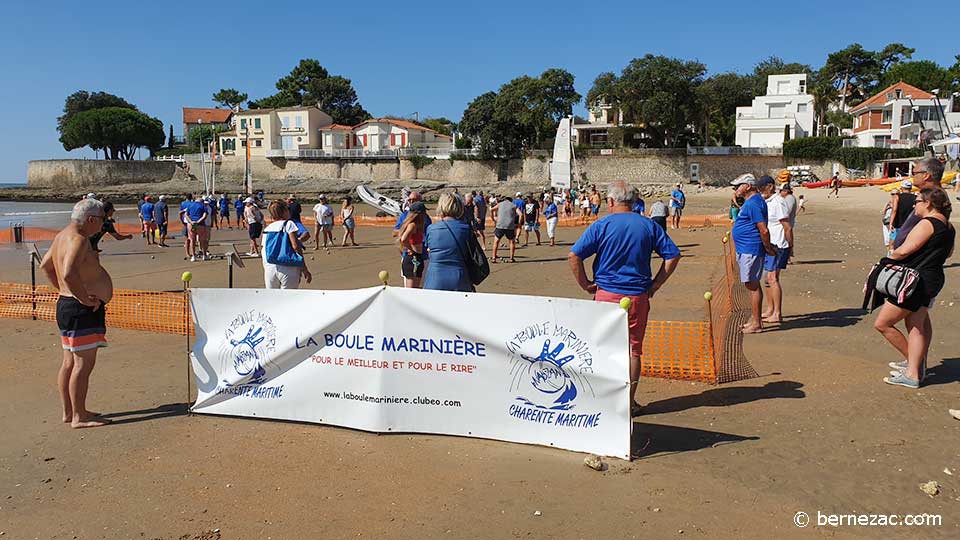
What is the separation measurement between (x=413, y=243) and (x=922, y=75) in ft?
294

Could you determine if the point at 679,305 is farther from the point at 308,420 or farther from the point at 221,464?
the point at 221,464

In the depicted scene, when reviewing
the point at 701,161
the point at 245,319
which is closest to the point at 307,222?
the point at 245,319

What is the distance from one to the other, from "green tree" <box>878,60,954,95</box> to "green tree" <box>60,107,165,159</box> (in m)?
102

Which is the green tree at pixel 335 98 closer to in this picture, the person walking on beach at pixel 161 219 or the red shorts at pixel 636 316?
the person walking on beach at pixel 161 219

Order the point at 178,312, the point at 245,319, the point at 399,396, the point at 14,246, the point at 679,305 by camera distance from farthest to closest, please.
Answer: the point at 14,246, the point at 679,305, the point at 178,312, the point at 245,319, the point at 399,396

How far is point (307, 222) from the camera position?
3192cm

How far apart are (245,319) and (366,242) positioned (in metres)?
17.2

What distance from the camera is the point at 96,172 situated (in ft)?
294

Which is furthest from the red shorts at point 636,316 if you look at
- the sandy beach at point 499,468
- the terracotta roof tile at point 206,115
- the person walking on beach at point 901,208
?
the terracotta roof tile at point 206,115

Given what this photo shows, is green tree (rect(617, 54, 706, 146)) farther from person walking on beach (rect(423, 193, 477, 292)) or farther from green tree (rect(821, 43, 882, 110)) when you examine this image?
person walking on beach (rect(423, 193, 477, 292))

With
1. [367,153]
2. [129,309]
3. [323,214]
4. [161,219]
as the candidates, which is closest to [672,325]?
[129,309]

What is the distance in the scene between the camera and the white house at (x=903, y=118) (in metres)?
56.1

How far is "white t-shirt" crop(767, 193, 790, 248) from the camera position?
8.32 m

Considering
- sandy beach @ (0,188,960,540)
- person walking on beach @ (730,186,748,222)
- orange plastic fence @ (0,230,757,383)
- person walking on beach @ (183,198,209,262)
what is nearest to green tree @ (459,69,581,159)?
person walking on beach @ (183,198,209,262)
